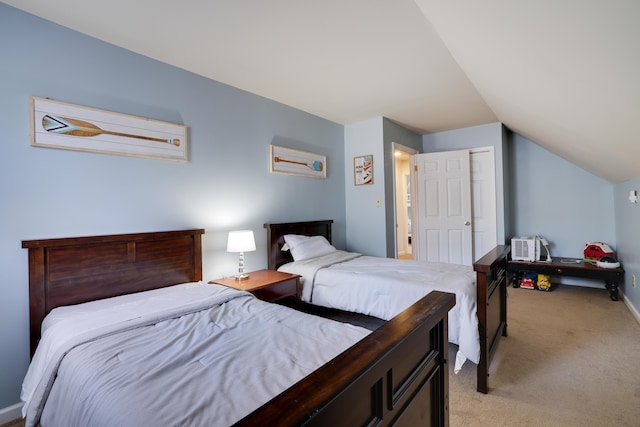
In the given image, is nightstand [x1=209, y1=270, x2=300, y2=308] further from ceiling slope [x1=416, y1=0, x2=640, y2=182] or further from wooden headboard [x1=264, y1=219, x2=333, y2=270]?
ceiling slope [x1=416, y1=0, x2=640, y2=182]

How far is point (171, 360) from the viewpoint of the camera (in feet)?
3.83

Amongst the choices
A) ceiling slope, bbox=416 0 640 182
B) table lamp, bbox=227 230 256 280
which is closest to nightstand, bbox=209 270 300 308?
table lamp, bbox=227 230 256 280

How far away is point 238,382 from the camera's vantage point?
1020 mm

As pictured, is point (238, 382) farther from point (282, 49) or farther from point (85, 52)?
point (85, 52)

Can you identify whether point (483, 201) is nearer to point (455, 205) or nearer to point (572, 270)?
point (455, 205)

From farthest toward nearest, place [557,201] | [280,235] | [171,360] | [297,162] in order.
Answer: [557,201]
[297,162]
[280,235]
[171,360]

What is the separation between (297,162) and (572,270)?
12.2 ft

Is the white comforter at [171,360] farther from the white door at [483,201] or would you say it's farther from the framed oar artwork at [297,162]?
the white door at [483,201]

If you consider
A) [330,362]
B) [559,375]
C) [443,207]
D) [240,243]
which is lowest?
[559,375]

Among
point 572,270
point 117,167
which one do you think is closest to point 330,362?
point 117,167

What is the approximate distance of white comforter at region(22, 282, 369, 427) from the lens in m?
0.91

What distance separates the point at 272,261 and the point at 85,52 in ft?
7.57

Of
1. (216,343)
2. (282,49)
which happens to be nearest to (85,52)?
(282,49)

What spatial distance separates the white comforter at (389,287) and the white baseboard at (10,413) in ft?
6.59
